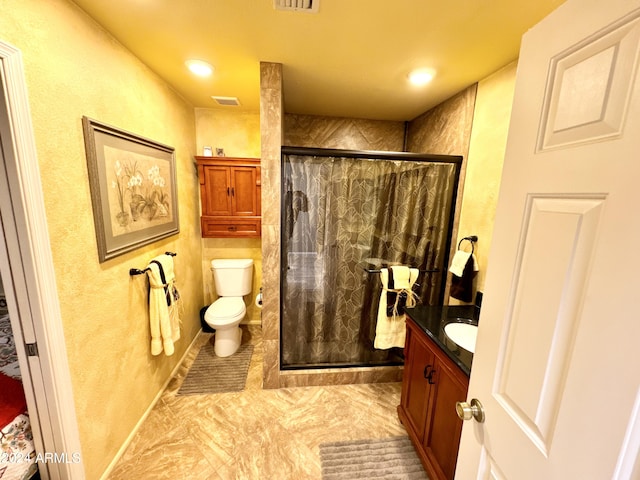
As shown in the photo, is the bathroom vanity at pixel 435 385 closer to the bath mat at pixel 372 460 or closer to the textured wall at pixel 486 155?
the bath mat at pixel 372 460

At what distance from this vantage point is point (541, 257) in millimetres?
590

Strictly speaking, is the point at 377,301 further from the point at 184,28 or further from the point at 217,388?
the point at 184,28

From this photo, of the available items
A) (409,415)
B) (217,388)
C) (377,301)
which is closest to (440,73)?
(377,301)

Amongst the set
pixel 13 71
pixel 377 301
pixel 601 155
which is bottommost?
pixel 377 301

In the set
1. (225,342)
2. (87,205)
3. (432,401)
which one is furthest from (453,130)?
(225,342)

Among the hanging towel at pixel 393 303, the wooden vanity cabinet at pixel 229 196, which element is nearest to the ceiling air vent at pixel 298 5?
the wooden vanity cabinet at pixel 229 196

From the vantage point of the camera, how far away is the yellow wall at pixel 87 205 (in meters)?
1.06

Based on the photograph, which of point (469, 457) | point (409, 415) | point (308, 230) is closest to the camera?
point (469, 457)

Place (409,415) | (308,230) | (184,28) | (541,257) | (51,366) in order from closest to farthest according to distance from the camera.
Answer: (541,257) < (51,366) < (184,28) < (409,415) < (308,230)

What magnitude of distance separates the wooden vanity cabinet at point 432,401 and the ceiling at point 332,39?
164 centimetres

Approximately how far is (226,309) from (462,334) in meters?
2.03

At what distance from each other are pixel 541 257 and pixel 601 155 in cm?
23

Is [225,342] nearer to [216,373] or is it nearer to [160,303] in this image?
[216,373]

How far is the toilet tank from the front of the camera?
106 inches
